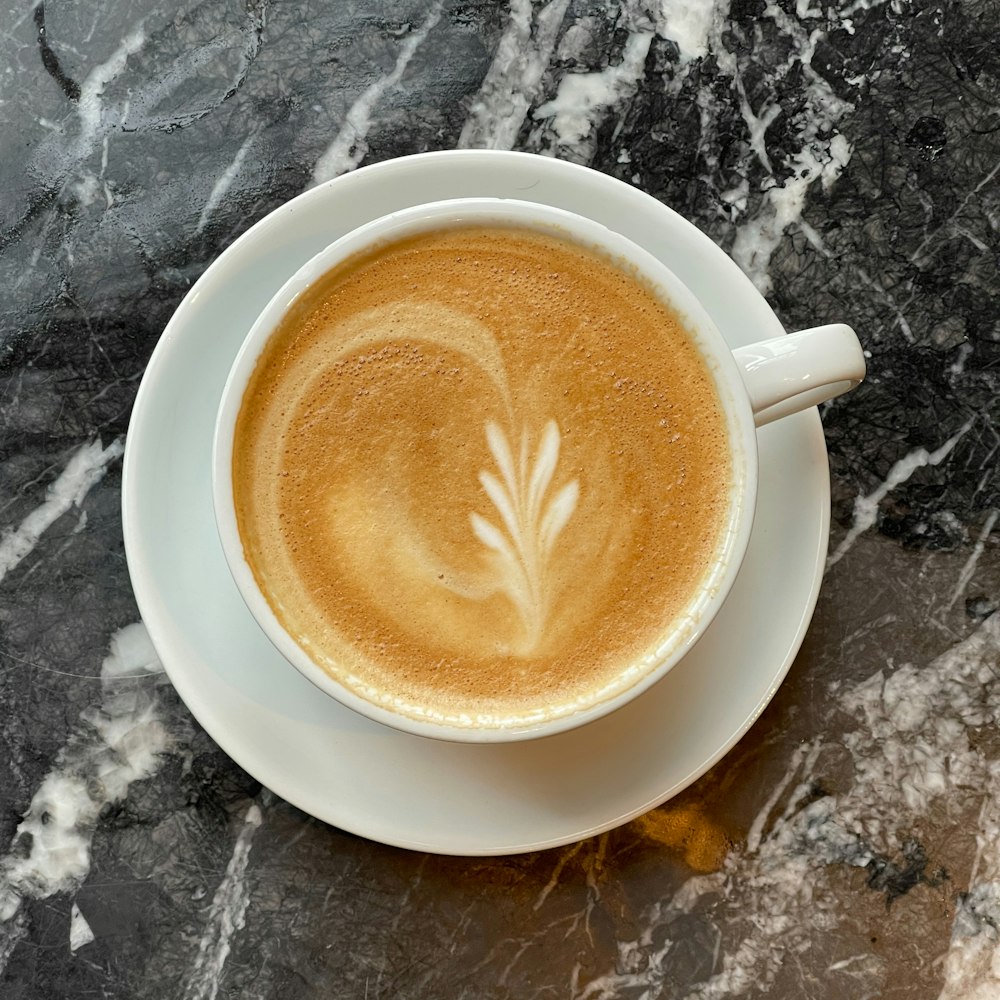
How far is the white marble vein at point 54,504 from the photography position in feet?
5.43

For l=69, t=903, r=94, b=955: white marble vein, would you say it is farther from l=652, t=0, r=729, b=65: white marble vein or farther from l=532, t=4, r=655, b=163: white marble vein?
l=652, t=0, r=729, b=65: white marble vein

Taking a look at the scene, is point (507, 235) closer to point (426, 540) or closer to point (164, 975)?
point (426, 540)

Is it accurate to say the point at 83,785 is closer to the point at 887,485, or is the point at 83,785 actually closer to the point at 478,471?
the point at 478,471

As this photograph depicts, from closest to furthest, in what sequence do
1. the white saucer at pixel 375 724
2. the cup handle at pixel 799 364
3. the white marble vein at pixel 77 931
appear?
the cup handle at pixel 799 364 → the white saucer at pixel 375 724 → the white marble vein at pixel 77 931

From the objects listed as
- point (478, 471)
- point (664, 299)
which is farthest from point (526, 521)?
point (664, 299)

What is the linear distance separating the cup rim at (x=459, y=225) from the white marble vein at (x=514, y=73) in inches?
17.7

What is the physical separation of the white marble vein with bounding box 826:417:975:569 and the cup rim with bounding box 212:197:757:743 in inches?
18.7

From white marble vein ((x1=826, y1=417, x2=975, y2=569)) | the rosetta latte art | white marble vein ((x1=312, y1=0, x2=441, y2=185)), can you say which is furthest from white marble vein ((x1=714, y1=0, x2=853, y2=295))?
the rosetta latte art

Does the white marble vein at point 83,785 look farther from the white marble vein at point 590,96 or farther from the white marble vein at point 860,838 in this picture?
the white marble vein at point 590,96

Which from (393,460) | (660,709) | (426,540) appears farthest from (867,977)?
(393,460)

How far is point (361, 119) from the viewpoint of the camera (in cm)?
166

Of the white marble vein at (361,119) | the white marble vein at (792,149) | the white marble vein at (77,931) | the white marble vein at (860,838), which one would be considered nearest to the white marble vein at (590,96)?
the white marble vein at (792,149)

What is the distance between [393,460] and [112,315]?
2.34 feet

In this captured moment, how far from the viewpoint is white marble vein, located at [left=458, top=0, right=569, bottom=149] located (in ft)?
5.44
